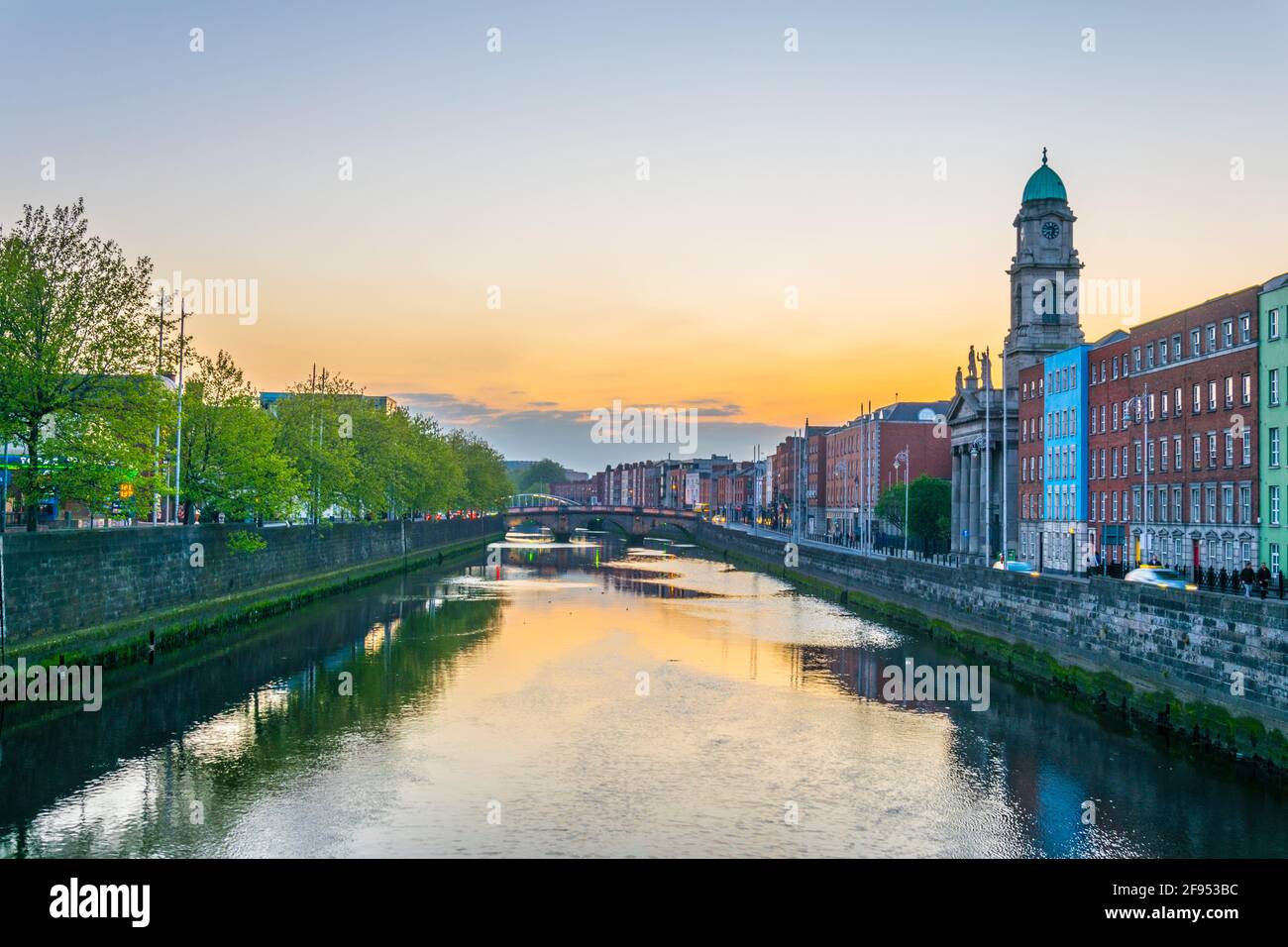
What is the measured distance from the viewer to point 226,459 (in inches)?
2095

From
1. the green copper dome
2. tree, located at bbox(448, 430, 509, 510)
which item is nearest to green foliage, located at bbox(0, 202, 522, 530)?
the green copper dome

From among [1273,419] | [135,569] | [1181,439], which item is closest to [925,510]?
[1181,439]

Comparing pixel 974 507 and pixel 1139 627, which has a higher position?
pixel 974 507

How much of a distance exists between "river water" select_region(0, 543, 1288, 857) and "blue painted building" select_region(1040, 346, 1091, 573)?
28511 millimetres

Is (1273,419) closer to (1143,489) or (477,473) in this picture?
(1143,489)

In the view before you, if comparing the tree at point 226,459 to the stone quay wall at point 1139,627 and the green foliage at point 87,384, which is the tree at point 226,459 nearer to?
the green foliage at point 87,384

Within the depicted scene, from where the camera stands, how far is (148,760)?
86.5ft

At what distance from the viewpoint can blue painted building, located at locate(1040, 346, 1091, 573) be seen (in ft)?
230

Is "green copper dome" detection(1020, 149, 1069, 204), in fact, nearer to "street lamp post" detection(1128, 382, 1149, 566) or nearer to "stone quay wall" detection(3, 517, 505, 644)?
"street lamp post" detection(1128, 382, 1149, 566)

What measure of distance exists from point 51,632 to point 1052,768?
97.3ft

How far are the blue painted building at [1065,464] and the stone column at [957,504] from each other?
17.2 meters

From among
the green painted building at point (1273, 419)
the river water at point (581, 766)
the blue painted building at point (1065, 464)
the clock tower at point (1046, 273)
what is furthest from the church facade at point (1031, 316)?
the river water at point (581, 766)

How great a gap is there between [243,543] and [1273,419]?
160 ft

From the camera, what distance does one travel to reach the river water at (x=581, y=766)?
69.3ft
